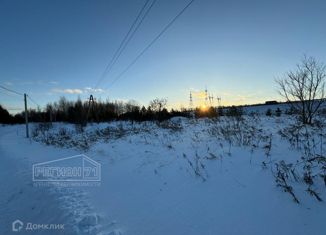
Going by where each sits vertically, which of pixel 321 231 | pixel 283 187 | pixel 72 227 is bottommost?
pixel 72 227

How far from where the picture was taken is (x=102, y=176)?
19.7 feet

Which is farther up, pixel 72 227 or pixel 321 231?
pixel 321 231

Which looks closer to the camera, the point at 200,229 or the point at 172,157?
the point at 200,229

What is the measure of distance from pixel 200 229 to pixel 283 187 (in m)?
1.47

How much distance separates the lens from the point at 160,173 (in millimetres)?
5316

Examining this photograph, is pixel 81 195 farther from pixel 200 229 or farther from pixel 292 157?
pixel 292 157

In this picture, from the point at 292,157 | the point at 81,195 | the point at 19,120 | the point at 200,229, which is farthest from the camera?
the point at 19,120

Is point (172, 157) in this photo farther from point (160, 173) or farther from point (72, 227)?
point (72, 227)

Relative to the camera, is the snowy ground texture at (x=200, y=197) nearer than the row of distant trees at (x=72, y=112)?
Yes

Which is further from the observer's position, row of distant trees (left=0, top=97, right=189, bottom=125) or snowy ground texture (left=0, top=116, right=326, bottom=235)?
row of distant trees (left=0, top=97, right=189, bottom=125)

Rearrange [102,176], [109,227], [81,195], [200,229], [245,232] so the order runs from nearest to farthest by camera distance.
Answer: [245,232] → [200,229] → [109,227] → [81,195] → [102,176]

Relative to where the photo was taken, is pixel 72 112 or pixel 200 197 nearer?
pixel 200 197

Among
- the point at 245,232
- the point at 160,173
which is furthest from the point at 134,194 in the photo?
the point at 245,232

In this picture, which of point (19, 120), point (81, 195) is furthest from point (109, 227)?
point (19, 120)
